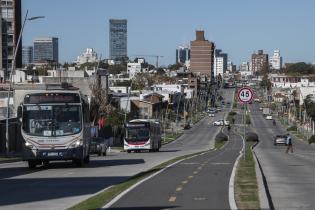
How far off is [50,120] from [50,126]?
24cm

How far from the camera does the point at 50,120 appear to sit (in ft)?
101

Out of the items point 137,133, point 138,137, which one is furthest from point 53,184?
point 137,133

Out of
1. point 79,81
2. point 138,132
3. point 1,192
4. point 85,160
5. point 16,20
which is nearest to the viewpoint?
point 1,192

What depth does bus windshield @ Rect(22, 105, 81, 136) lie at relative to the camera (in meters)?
30.7

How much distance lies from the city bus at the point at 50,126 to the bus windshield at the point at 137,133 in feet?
95.3

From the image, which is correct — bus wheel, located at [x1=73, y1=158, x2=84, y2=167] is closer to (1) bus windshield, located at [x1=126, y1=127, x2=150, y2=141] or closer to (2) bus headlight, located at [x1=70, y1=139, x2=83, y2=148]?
(2) bus headlight, located at [x1=70, y1=139, x2=83, y2=148]

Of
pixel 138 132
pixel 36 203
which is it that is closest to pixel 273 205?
pixel 36 203

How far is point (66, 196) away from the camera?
20.1 metres

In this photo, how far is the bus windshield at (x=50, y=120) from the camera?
30.7m

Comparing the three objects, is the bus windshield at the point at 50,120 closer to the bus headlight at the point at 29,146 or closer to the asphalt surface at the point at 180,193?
the bus headlight at the point at 29,146

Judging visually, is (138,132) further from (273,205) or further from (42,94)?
(273,205)

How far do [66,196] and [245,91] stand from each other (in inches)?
518

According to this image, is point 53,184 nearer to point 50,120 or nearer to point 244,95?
point 50,120

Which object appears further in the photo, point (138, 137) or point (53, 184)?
point (138, 137)
